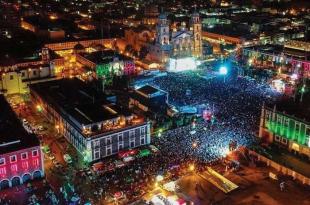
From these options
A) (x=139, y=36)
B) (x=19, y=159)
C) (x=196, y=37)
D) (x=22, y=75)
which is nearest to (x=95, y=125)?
(x=19, y=159)

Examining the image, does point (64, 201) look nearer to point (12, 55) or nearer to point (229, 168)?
point (229, 168)

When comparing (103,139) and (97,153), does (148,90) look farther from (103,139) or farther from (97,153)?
(97,153)

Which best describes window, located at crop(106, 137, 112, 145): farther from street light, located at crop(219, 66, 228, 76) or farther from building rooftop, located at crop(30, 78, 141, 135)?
street light, located at crop(219, 66, 228, 76)

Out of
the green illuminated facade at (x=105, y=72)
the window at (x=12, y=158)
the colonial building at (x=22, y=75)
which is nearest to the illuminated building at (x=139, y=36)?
the green illuminated facade at (x=105, y=72)

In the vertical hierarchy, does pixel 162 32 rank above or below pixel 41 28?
above

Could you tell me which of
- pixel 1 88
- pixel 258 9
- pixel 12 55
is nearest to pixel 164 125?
pixel 1 88
